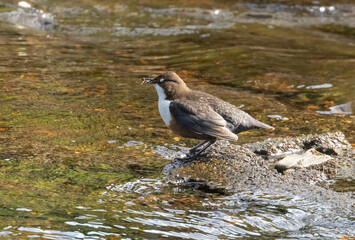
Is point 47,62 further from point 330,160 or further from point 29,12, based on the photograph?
point 330,160

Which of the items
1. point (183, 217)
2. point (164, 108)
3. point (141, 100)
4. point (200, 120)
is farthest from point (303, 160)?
point (141, 100)

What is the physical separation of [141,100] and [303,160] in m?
2.94

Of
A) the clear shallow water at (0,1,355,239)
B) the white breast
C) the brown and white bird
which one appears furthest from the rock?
the white breast

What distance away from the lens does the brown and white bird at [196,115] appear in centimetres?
502

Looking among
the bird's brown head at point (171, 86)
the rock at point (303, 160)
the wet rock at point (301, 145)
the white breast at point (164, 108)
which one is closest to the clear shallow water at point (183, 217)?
the rock at point (303, 160)

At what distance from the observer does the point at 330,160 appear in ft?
17.2

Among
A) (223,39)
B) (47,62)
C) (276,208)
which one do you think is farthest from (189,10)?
(276,208)

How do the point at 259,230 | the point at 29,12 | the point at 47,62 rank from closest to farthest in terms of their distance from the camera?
1. the point at 259,230
2. the point at 47,62
3. the point at 29,12

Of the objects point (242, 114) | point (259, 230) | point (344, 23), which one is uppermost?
point (344, 23)

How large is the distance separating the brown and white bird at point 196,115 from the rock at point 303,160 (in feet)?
1.47

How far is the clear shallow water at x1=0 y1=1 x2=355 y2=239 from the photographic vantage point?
394 centimetres

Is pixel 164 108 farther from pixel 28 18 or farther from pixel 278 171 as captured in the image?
pixel 28 18

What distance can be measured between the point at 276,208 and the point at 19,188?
6.43 ft

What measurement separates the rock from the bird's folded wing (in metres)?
0.50
